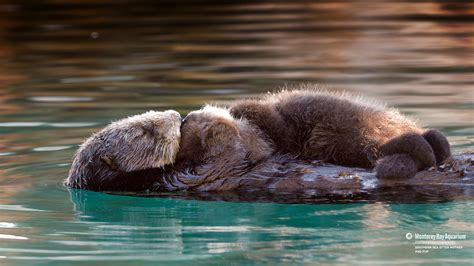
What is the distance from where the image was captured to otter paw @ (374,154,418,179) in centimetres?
561


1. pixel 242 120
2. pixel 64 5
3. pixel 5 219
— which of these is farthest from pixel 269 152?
pixel 64 5

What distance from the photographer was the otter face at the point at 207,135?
602 centimetres

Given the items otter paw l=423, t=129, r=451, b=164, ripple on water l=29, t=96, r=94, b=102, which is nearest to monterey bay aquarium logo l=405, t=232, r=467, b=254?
otter paw l=423, t=129, r=451, b=164

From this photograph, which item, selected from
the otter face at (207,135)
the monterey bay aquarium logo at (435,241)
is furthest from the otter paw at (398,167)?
the otter face at (207,135)

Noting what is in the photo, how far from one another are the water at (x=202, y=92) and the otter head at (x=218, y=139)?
286 millimetres

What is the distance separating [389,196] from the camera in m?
5.71

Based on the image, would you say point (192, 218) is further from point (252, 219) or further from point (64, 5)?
point (64, 5)

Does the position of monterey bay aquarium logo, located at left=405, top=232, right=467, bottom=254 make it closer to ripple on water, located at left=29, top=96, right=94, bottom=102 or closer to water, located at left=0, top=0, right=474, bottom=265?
water, located at left=0, top=0, right=474, bottom=265

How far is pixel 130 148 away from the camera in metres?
6.25

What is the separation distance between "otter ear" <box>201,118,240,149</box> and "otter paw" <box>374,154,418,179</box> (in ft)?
2.99

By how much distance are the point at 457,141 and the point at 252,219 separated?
2.42 metres

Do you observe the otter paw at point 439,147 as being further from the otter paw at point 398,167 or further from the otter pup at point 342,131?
the otter paw at point 398,167

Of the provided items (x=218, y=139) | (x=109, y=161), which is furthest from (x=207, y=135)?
(x=109, y=161)

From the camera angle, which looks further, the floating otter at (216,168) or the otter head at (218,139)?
the otter head at (218,139)
